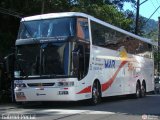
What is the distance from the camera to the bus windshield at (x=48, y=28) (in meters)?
19.5

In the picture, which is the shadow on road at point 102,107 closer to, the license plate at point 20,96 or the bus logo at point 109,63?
the license plate at point 20,96

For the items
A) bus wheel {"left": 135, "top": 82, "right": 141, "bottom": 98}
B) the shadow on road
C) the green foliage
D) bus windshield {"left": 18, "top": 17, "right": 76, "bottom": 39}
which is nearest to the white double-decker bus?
bus windshield {"left": 18, "top": 17, "right": 76, "bottom": 39}

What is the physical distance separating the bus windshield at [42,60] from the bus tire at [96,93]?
8.23 ft

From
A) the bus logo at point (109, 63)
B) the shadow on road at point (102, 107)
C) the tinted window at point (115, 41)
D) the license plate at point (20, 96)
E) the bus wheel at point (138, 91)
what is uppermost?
the tinted window at point (115, 41)

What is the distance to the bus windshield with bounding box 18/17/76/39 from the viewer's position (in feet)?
64.1

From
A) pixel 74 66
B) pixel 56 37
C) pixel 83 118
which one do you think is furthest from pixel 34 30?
pixel 83 118

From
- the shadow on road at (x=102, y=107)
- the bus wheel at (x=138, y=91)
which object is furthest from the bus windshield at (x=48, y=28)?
the bus wheel at (x=138, y=91)

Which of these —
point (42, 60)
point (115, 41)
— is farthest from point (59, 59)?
point (115, 41)

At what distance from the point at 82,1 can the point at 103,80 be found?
911 centimetres

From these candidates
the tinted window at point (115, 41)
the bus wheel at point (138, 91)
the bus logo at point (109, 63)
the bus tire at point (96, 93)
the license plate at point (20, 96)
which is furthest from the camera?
the bus wheel at point (138, 91)

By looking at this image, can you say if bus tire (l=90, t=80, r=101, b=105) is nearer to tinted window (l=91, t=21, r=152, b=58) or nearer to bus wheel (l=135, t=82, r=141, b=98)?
tinted window (l=91, t=21, r=152, b=58)

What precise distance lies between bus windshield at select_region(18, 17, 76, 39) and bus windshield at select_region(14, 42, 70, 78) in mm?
494

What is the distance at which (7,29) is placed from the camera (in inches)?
1069

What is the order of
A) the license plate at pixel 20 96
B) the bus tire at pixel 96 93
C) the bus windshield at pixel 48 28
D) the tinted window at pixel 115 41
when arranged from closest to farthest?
the bus windshield at pixel 48 28 → the license plate at pixel 20 96 → the bus tire at pixel 96 93 → the tinted window at pixel 115 41
